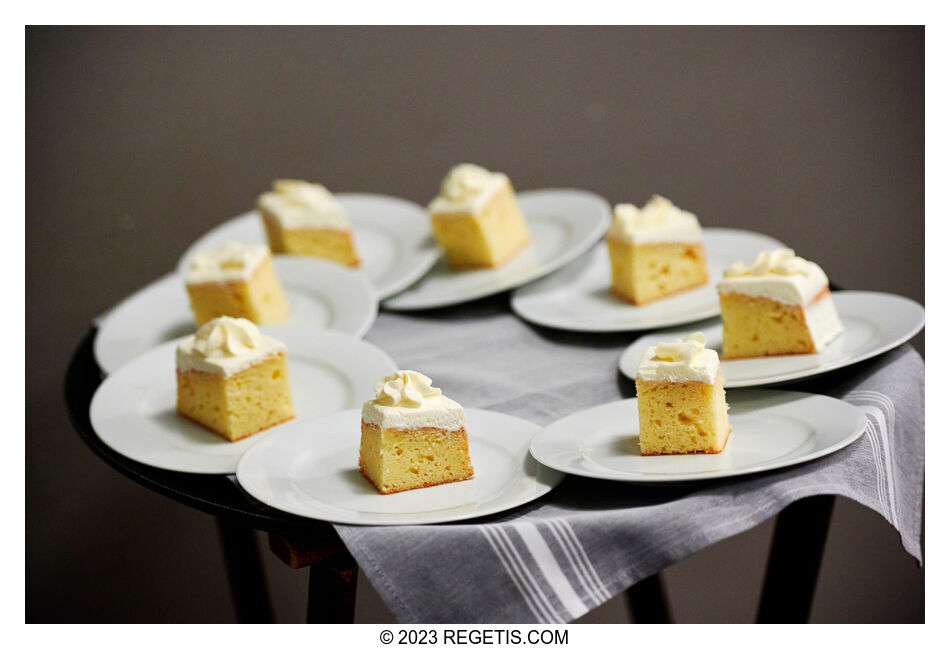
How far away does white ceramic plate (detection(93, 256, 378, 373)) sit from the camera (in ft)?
7.85

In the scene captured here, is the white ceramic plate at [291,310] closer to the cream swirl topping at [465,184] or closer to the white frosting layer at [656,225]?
the cream swirl topping at [465,184]

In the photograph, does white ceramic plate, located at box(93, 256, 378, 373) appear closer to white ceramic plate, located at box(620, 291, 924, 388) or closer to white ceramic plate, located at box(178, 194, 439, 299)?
white ceramic plate, located at box(178, 194, 439, 299)

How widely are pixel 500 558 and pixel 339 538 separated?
0.89 feet

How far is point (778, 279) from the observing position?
6.52 ft

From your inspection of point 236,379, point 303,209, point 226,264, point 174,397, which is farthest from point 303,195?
point 236,379

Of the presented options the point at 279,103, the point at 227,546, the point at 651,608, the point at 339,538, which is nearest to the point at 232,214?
the point at 279,103

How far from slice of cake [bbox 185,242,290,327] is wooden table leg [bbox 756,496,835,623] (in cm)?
129

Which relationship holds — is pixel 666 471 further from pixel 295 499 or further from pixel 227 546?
pixel 227 546

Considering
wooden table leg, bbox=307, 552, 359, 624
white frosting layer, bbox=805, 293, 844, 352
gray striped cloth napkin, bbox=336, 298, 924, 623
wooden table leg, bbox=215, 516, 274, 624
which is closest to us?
gray striped cloth napkin, bbox=336, 298, 924, 623

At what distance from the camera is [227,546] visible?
2.91 meters

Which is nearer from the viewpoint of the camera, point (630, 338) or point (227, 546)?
point (630, 338)

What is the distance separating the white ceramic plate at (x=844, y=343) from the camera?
1895 mm

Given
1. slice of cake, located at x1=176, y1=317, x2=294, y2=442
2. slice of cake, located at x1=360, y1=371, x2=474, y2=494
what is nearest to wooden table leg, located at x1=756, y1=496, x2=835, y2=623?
slice of cake, located at x1=360, y1=371, x2=474, y2=494

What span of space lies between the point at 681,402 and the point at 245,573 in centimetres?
173
